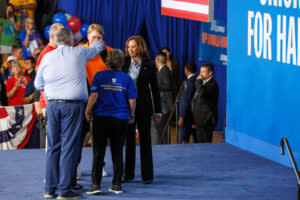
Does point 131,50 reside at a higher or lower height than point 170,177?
higher

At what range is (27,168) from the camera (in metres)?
6.59

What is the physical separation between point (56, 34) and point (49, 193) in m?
1.41

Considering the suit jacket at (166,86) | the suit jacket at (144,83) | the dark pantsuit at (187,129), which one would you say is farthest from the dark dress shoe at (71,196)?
the suit jacket at (166,86)

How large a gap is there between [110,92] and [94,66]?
19.8 inches

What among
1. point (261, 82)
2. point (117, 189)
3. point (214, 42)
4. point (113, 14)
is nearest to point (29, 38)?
point (113, 14)

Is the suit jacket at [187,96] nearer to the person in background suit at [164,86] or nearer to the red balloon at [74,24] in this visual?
the person in background suit at [164,86]

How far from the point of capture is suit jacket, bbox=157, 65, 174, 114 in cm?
962

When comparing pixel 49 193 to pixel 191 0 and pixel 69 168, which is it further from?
pixel 191 0

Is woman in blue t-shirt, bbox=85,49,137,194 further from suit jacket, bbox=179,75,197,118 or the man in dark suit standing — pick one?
suit jacket, bbox=179,75,197,118

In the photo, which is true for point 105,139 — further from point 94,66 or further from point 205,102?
point 205,102

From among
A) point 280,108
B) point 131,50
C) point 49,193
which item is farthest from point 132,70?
point 280,108

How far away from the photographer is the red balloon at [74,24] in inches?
478

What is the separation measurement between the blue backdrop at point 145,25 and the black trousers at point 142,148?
7103 mm

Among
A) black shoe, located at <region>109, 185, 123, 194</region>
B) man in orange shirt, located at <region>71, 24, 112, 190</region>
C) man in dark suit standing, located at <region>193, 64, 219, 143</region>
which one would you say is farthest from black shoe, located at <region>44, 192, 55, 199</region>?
man in dark suit standing, located at <region>193, 64, 219, 143</region>
